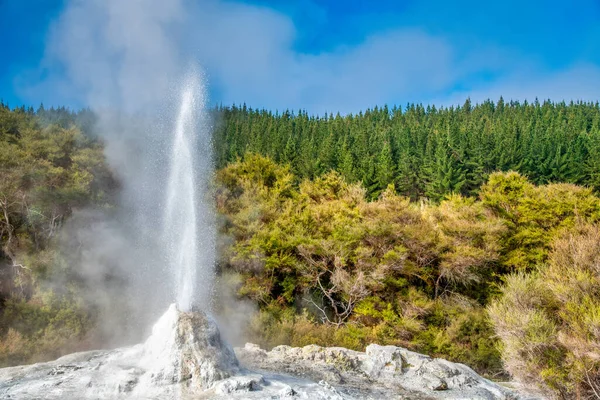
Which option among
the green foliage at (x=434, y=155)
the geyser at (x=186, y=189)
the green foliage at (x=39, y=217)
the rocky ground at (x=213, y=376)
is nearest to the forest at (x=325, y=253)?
the green foliage at (x=39, y=217)

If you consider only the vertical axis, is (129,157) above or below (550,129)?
below

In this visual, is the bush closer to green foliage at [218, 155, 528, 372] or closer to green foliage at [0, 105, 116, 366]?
green foliage at [218, 155, 528, 372]

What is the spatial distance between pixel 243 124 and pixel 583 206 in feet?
216

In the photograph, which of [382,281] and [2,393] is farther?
[382,281]

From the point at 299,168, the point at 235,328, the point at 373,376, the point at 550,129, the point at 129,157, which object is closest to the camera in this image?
the point at 373,376

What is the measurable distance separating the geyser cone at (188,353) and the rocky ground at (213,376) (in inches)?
0.7

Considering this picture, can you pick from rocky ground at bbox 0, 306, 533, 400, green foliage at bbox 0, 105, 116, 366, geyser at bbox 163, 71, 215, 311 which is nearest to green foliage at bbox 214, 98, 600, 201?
green foliage at bbox 0, 105, 116, 366

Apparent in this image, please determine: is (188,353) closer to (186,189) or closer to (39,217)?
(186,189)

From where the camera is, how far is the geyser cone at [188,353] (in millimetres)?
8242

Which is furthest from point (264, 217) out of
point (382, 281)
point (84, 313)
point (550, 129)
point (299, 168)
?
point (550, 129)

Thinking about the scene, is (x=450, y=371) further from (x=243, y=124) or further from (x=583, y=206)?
(x=243, y=124)

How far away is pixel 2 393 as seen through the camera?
8.41m

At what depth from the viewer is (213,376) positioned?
8.22m

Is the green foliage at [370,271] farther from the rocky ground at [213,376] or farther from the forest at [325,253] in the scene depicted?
the rocky ground at [213,376]
